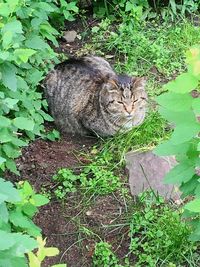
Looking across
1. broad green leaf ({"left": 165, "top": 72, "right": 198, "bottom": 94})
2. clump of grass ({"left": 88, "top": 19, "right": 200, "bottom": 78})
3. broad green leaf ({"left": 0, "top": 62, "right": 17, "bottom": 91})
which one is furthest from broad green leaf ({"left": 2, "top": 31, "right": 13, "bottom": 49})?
clump of grass ({"left": 88, "top": 19, "right": 200, "bottom": 78})

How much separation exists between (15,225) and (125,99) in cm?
237

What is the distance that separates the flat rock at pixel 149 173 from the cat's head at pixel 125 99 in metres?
0.52

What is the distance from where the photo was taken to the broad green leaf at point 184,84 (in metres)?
2.42

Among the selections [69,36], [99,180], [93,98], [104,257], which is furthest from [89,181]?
[69,36]

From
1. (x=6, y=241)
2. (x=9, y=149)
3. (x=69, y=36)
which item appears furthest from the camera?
(x=69, y=36)

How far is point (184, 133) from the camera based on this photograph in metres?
2.60

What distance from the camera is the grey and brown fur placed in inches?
197

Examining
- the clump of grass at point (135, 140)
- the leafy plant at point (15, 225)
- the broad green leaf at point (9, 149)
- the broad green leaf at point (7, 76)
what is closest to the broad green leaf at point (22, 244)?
the leafy plant at point (15, 225)

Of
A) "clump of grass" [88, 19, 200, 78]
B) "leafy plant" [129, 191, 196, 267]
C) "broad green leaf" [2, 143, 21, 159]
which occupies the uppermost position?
"broad green leaf" [2, 143, 21, 159]

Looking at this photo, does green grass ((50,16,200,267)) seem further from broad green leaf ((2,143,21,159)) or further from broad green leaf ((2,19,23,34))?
broad green leaf ((2,19,23,34))

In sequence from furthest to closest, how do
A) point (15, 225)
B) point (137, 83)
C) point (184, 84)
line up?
point (137, 83)
point (15, 225)
point (184, 84)

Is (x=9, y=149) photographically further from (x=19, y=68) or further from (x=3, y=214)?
(x=3, y=214)

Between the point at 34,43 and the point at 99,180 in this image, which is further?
the point at 99,180

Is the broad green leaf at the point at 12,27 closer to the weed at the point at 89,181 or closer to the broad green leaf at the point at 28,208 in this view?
the broad green leaf at the point at 28,208
